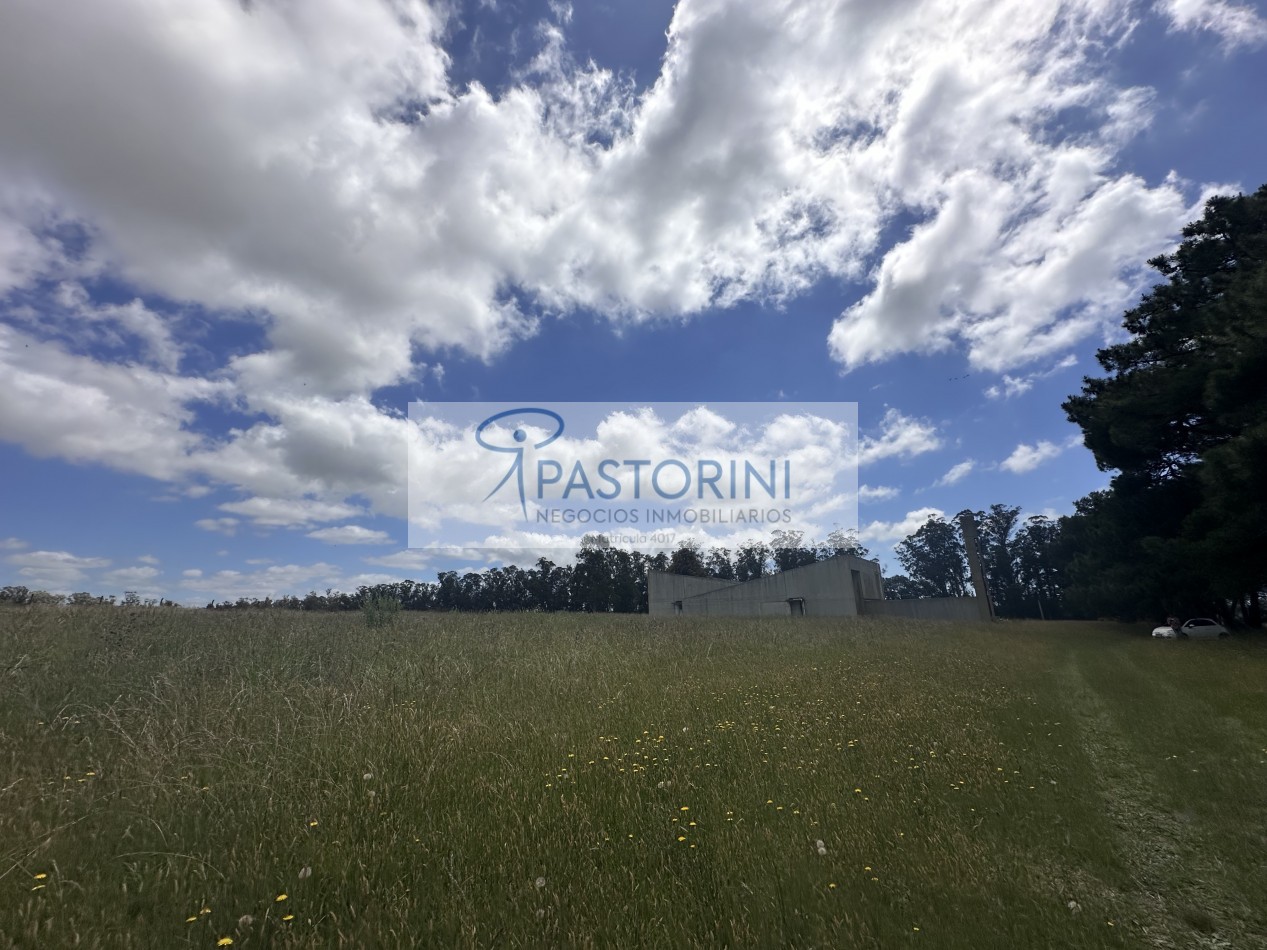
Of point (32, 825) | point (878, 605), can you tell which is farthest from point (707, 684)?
point (878, 605)

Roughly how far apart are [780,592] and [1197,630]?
24268mm

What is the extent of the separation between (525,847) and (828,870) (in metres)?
2.03

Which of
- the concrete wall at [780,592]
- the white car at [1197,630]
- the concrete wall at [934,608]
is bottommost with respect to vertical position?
the white car at [1197,630]

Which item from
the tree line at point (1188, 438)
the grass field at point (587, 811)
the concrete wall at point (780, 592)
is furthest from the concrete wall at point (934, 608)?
the grass field at point (587, 811)

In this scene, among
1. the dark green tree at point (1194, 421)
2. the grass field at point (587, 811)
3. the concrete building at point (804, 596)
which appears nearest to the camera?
the grass field at point (587, 811)

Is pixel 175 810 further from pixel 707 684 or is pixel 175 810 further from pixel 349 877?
pixel 707 684

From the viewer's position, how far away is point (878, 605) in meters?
47.2

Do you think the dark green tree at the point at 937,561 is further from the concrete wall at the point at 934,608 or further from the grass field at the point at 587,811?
the grass field at the point at 587,811

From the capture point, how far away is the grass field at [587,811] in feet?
10.3

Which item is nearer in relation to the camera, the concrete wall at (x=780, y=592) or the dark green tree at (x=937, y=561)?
the concrete wall at (x=780, y=592)

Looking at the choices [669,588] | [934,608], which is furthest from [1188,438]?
[669,588]

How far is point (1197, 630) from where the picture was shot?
2608 cm

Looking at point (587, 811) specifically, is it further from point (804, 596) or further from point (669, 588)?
point (669, 588)

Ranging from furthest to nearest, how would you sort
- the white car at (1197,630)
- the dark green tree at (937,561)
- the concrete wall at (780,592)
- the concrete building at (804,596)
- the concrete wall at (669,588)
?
1. the dark green tree at (937,561)
2. the concrete wall at (669,588)
3. the concrete building at (804,596)
4. the concrete wall at (780,592)
5. the white car at (1197,630)
